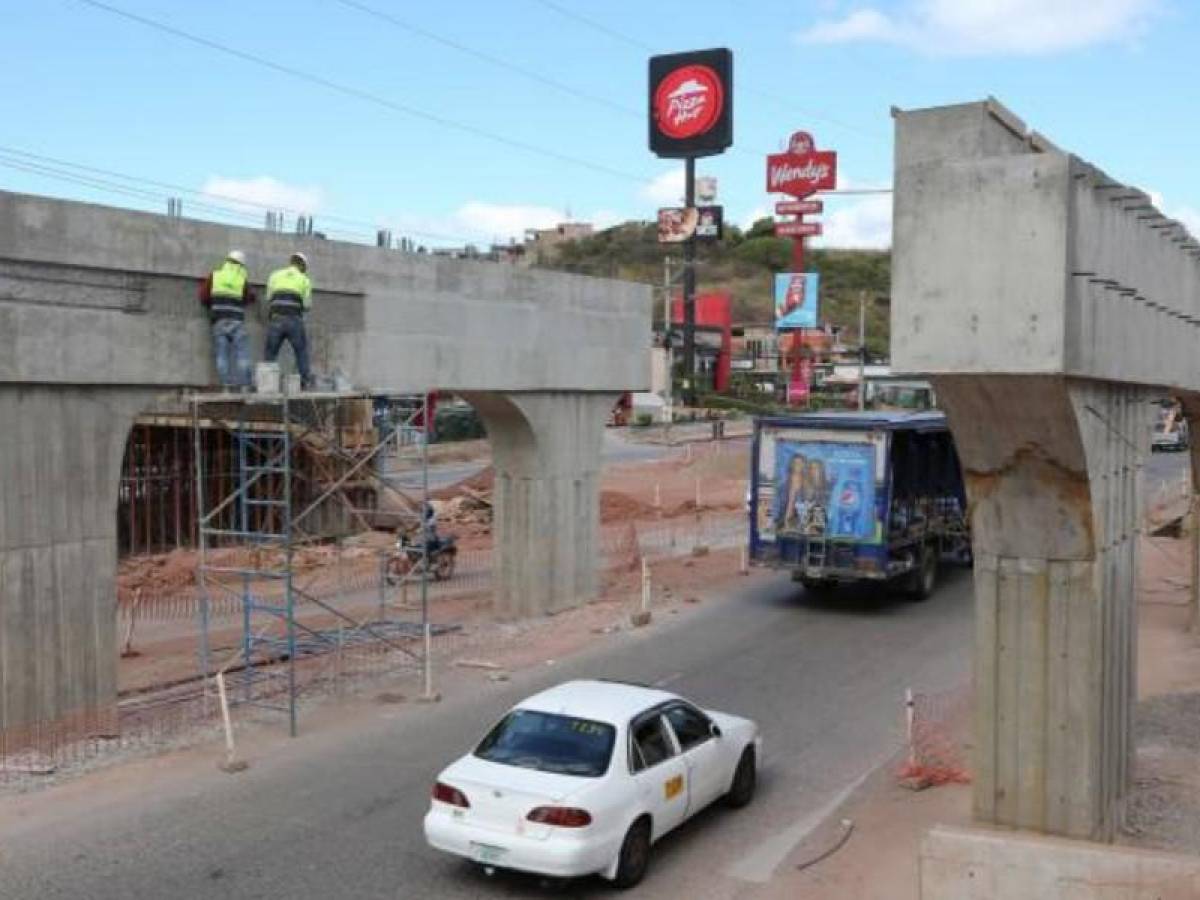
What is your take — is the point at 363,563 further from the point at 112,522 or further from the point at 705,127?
the point at 705,127

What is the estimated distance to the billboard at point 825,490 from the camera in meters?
21.1

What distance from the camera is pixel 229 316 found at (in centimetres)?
1469

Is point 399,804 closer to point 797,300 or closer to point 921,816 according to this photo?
point 921,816

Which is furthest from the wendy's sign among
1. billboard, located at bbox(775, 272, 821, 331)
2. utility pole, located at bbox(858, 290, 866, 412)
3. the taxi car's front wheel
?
the taxi car's front wheel

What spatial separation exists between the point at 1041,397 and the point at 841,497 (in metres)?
12.9

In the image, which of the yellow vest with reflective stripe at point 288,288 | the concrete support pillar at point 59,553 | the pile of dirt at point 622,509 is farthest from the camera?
the pile of dirt at point 622,509

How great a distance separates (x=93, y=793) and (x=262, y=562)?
676 inches

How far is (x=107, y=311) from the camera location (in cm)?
1376

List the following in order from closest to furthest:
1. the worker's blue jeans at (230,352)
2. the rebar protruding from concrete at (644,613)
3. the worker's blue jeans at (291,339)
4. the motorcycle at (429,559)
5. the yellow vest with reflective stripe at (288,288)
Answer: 1. the worker's blue jeans at (230,352)
2. the yellow vest with reflective stripe at (288,288)
3. the worker's blue jeans at (291,339)
4. the rebar protruding from concrete at (644,613)
5. the motorcycle at (429,559)

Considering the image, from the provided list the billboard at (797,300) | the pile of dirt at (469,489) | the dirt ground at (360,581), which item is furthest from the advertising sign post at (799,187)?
the pile of dirt at (469,489)

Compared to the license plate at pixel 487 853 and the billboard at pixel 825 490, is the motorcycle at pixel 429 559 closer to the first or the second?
the billboard at pixel 825 490

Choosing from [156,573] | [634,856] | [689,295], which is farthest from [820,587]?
[689,295]

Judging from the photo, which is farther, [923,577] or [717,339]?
[717,339]

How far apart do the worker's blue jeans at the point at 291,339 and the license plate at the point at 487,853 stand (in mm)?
7516
